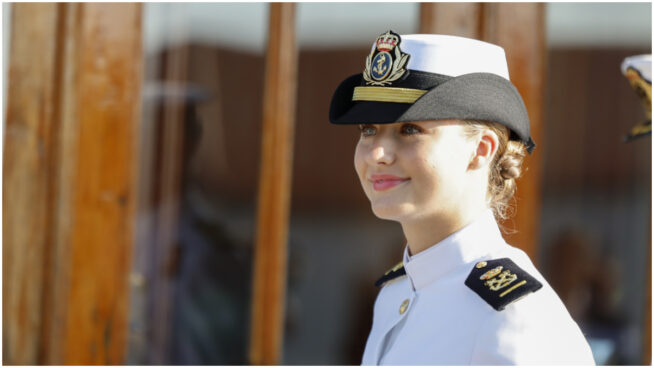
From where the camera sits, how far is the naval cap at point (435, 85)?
107cm

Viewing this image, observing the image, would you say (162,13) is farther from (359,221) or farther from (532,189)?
(532,189)

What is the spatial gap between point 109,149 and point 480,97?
1.48 m

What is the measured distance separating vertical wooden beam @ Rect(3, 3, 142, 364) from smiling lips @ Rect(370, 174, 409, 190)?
4.43ft

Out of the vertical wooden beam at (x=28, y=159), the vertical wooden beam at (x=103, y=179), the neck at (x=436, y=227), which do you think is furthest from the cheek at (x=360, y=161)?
the vertical wooden beam at (x=28, y=159)

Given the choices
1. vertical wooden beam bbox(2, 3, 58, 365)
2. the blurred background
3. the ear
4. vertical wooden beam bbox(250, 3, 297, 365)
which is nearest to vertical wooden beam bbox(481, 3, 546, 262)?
the blurred background

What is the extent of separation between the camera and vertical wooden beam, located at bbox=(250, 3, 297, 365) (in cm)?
226

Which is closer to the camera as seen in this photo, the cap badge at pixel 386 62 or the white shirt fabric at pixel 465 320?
the white shirt fabric at pixel 465 320

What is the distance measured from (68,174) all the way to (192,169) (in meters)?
0.38

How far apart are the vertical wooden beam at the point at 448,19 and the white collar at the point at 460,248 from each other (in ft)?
3.78

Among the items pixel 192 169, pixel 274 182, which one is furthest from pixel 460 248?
pixel 192 169

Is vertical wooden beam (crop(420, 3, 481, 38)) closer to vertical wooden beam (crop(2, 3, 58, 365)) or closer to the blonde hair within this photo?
the blonde hair

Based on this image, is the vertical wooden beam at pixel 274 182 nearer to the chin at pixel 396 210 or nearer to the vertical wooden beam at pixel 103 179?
the vertical wooden beam at pixel 103 179

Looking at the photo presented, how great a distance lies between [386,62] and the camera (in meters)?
1.14

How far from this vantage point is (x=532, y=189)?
2246 millimetres
